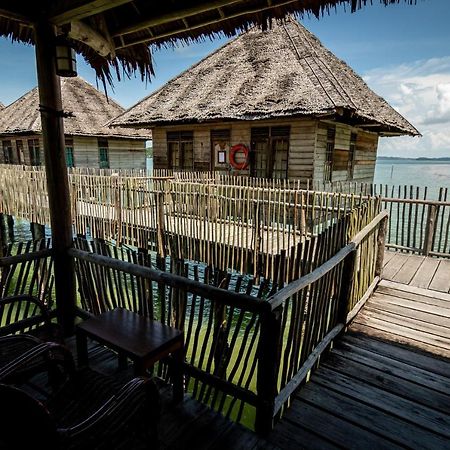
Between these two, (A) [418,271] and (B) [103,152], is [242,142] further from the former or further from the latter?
(B) [103,152]

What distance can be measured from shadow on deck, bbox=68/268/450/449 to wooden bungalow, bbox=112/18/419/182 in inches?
317

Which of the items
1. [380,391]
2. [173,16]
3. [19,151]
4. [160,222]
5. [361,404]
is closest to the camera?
[361,404]

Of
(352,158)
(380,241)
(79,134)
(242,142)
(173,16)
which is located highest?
(79,134)

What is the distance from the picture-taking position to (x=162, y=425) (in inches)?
96.0

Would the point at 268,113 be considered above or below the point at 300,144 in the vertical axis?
above

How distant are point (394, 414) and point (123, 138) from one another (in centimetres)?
2384

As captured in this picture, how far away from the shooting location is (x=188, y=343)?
2971mm

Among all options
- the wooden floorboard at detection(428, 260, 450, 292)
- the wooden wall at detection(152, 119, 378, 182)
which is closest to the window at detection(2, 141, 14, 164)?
the wooden wall at detection(152, 119, 378, 182)

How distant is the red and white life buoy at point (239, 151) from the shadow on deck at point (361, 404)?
9.78m

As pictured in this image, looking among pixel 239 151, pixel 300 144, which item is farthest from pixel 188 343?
pixel 239 151

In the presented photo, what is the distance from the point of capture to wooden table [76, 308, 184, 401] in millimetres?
2233

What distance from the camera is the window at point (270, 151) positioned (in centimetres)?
1232

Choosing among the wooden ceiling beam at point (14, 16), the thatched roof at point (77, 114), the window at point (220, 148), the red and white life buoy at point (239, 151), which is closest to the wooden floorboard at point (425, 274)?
Result: the wooden ceiling beam at point (14, 16)

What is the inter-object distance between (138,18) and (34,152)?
21.9 meters
